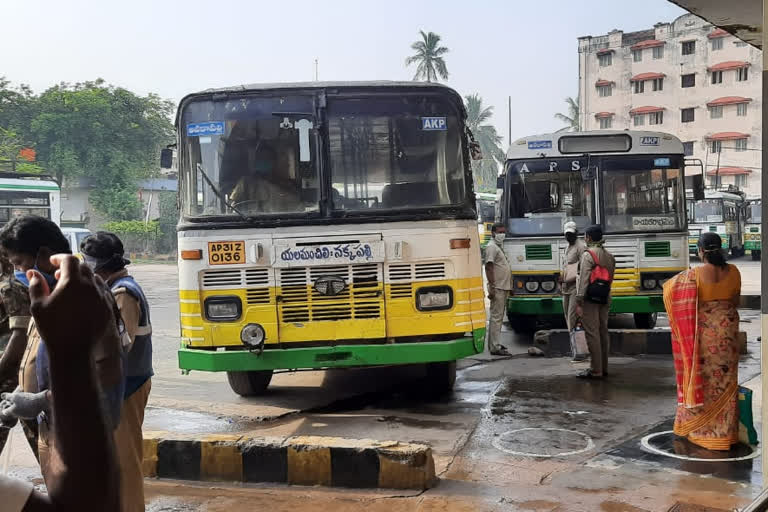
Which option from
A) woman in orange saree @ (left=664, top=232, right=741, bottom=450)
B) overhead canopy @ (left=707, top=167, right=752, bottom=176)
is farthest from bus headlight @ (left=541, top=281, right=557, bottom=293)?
overhead canopy @ (left=707, top=167, right=752, bottom=176)

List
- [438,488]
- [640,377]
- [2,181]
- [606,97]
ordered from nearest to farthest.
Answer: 1. [438,488]
2. [640,377]
3. [2,181]
4. [606,97]

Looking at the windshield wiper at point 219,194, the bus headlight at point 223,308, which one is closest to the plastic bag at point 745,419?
the bus headlight at point 223,308

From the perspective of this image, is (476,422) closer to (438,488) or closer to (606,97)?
(438,488)

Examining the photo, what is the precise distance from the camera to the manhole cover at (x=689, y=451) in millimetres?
5559

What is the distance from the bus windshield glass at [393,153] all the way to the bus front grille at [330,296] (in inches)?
22.9

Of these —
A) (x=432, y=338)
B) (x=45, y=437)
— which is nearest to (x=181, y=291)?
(x=432, y=338)

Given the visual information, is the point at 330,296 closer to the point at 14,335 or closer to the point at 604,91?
the point at 14,335

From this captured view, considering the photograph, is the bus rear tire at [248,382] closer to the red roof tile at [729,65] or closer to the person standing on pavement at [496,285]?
the person standing on pavement at [496,285]

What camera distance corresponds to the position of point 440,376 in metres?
7.84

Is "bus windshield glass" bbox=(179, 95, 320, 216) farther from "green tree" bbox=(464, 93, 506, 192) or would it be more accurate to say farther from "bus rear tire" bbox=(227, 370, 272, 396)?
"green tree" bbox=(464, 93, 506, 192)

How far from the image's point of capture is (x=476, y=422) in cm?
682

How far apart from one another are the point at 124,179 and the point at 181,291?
39.6 m

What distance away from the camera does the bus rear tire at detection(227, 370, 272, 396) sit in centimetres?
797

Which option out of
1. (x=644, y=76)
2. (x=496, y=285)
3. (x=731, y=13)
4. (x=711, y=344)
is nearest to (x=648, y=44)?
(x=644, y=76)
